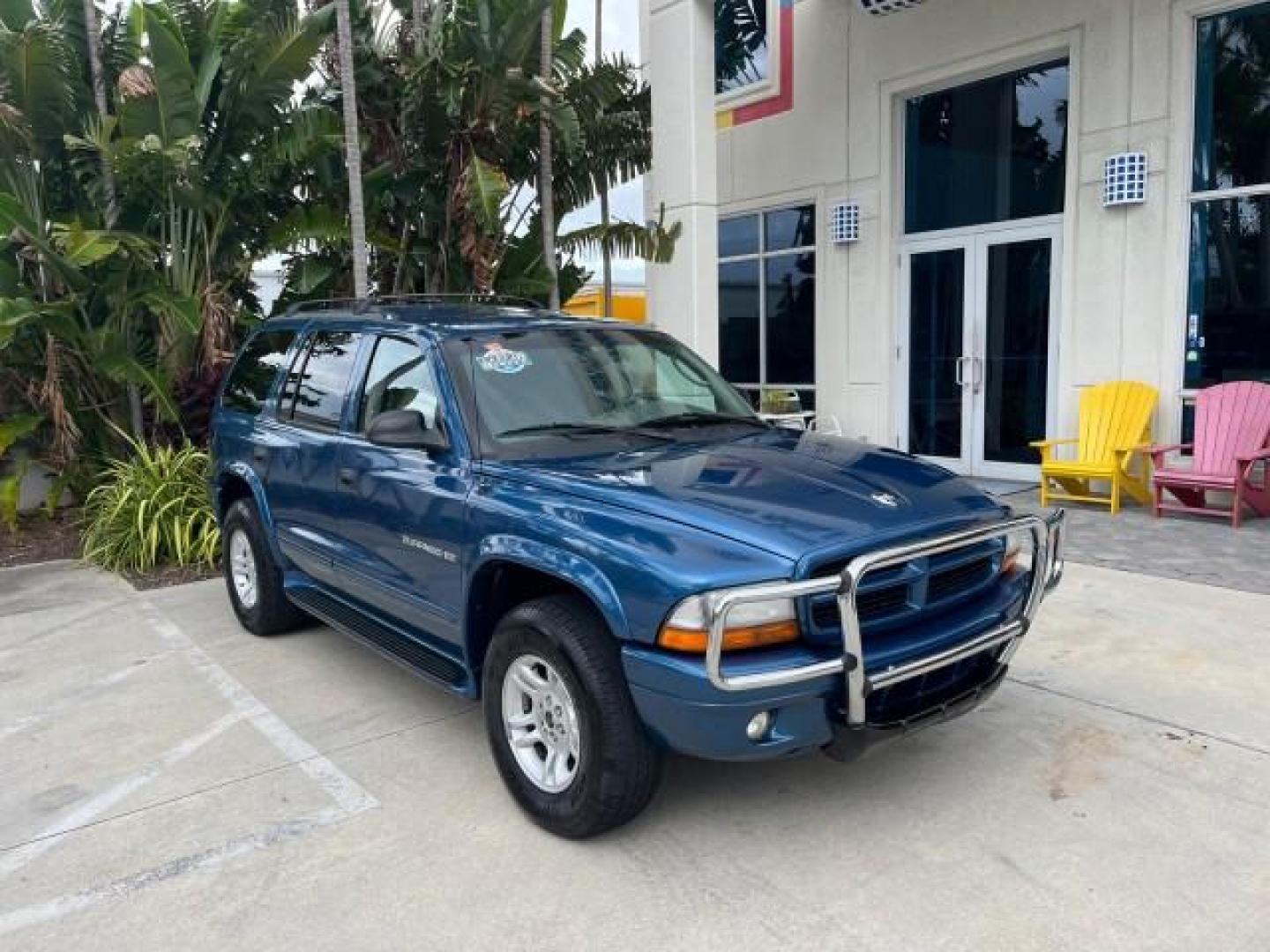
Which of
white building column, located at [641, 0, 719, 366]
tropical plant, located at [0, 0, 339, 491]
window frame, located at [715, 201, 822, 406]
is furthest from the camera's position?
window frame, located at [715, 201, 822, 406]

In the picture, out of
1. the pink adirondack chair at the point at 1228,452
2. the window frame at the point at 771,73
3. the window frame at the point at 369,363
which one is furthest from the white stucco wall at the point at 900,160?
the window frame at the point at 369,363

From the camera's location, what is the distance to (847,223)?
11.1 metres

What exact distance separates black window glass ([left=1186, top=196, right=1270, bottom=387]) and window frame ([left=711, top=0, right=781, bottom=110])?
5.29 m

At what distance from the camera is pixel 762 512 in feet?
10.5

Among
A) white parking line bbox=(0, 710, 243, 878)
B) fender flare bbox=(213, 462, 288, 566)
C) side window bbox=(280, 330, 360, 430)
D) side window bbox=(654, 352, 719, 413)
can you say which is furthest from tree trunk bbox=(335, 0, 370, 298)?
white parking line bbox=(0, 710, 243, 878)

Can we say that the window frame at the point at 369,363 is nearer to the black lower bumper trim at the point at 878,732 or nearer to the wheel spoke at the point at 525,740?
the wheel spoke at the point at 525,740

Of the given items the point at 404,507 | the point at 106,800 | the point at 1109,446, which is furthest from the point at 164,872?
the point at 1109,446

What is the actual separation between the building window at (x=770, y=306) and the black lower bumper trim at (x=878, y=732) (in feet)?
27.3

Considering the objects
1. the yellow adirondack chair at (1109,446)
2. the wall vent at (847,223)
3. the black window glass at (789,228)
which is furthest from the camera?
the black window glass at (789,228)

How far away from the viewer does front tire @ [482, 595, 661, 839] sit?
314 cm

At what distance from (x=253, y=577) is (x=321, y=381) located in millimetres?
1476

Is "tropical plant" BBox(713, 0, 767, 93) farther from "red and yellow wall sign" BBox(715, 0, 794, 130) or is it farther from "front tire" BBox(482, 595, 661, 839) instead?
"front tire" BBox(482, 595, 661, 839)

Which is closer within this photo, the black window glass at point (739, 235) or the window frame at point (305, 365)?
the window frame at point (305, 365)

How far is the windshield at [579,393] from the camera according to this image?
404 centimetres
